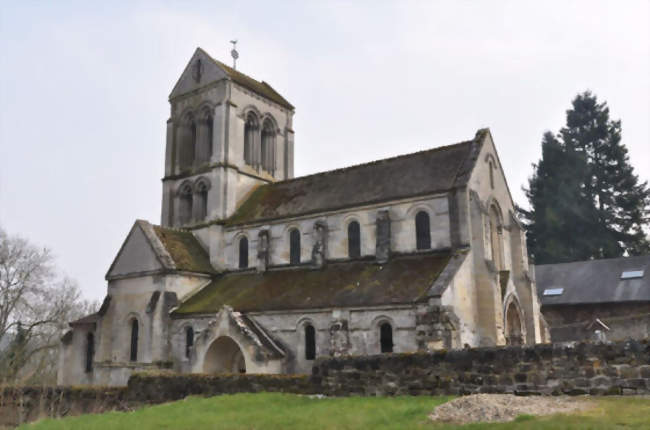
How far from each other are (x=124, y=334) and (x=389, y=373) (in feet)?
77.1

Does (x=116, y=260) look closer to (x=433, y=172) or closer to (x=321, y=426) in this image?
(x=433, y=172)

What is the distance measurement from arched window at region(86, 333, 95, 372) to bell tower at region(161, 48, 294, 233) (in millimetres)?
9000

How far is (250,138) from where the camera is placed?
40.6m

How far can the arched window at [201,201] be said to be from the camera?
3859cm

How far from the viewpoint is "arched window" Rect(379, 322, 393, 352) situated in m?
24.5

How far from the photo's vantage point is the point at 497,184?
1222 inches

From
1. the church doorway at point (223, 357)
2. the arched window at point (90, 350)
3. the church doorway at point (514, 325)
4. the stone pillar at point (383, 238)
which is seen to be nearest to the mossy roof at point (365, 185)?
the stone pillar at point (383, 238)

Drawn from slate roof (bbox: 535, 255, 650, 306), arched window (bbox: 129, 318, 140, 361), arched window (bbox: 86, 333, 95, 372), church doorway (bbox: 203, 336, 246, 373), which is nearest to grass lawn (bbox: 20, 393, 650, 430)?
church doorway (bbox: 203, 336, 246, 373)

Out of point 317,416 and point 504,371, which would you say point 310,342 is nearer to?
point 317,416

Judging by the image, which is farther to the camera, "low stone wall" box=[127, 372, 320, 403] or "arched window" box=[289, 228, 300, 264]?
"arched window" box=[289, 228, 300, 264]

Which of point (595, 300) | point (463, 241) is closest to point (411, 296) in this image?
point (463, 241)

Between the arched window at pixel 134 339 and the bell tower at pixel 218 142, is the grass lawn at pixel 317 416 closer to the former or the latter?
the arched window at pixel 134 339

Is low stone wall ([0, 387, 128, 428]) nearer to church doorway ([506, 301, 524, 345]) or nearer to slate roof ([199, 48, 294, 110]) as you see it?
church doorway ([506, 301, 524, 345])

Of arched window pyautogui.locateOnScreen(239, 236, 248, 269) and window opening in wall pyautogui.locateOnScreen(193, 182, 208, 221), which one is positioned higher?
window opening in wall pyautogui.locateOnScreen(193, 182, 208, 221)
